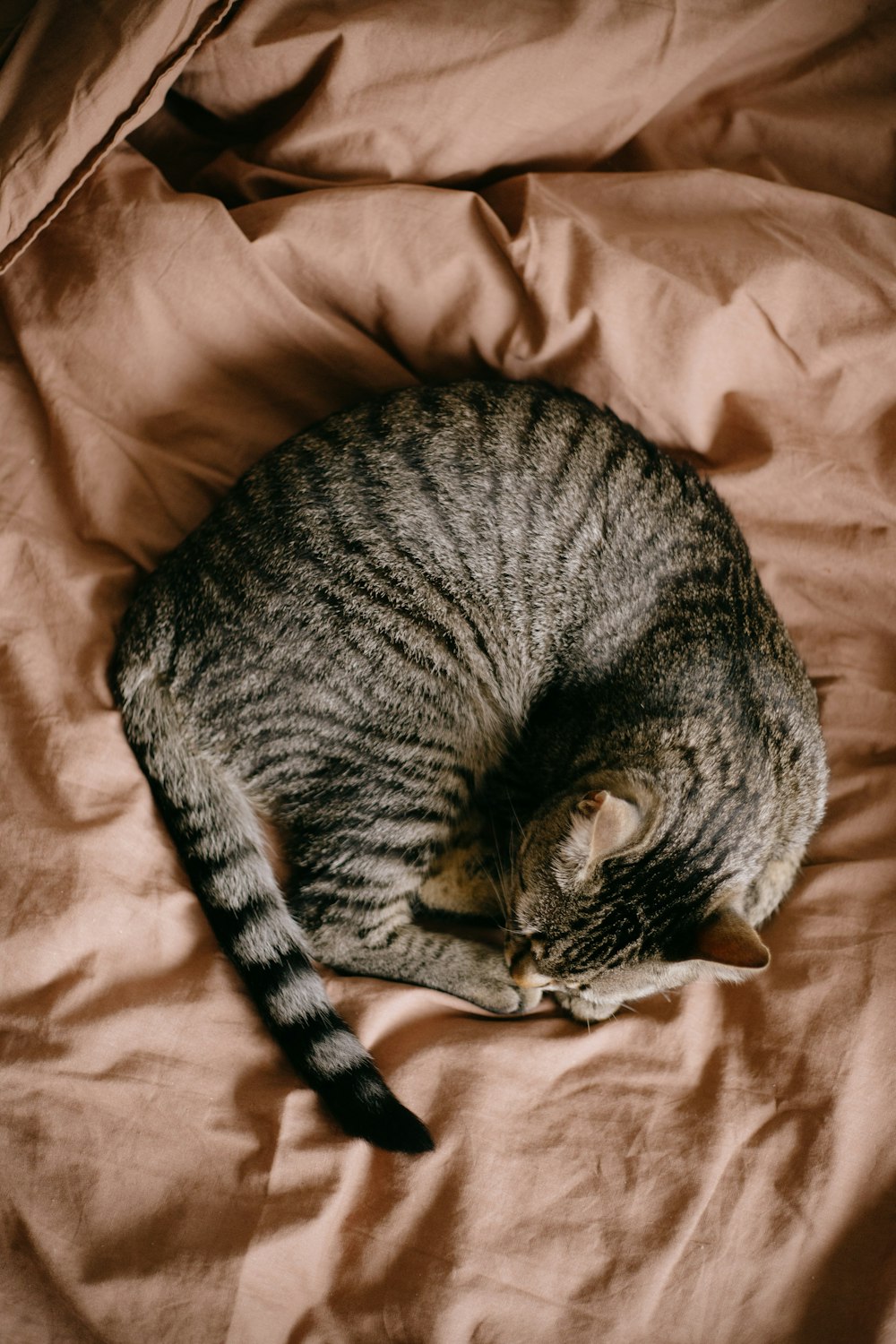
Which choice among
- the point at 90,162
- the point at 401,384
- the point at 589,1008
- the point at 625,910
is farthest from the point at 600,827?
the point at 90,162

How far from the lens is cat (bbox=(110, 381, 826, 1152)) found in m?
1.61

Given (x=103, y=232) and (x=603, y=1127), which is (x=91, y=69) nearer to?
(x=103, y=232)

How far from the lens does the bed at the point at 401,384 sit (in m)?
1.43

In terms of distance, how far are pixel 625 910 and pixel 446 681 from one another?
557 mm

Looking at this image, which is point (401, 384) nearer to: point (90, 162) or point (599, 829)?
point (90, 162)

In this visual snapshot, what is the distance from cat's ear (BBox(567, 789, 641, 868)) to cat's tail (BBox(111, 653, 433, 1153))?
52 cm

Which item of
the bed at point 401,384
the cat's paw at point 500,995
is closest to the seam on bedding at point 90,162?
Answer: the bed at point 401,384

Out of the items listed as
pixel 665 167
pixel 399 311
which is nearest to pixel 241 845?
pixel 399 311

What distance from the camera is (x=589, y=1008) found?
5.50 ft

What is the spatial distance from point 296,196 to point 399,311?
0.98 ft

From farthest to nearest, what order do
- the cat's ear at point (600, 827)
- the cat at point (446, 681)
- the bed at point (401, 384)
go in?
the cat at point (446, 681) → the bed at point (401, 384) → the cat's ear at point (600, 827)

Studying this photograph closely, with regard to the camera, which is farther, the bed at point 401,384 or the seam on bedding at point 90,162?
the seam on bedding at point 90,162

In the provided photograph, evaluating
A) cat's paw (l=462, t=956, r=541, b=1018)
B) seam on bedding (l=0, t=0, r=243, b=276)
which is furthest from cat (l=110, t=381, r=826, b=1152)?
seam on bedding (l=0, t=0, r=243, b=276)

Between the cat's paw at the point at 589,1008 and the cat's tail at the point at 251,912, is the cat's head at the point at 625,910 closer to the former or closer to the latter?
the cat's paw at the point at 589,1008
